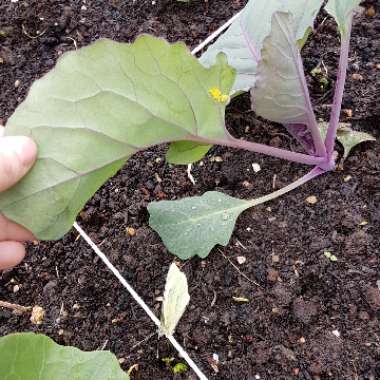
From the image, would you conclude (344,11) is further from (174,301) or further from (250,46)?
(174,301)

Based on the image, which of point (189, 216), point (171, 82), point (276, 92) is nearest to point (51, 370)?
point (189, 216)

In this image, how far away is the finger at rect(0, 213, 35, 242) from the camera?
45.4 inches

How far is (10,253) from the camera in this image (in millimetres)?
1218

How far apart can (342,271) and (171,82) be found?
0.57m

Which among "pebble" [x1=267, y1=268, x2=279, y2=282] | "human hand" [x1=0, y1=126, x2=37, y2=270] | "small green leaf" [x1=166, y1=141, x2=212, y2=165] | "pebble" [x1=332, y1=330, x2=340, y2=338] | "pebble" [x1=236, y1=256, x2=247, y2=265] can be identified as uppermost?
"human hand" [x1=0, y1=126, x2=37, y2=270]

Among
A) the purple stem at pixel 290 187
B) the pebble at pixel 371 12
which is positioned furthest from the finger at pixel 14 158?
the pebble at pixel 371 12

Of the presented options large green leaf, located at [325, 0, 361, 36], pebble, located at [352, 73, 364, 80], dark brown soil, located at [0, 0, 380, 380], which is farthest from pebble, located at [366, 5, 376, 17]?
large green leaf, located at [325, 0, 361, 36]

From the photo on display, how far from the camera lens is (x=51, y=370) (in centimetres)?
103

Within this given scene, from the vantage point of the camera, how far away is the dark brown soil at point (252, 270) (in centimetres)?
120

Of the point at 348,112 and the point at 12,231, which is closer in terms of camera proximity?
the point at 12,231

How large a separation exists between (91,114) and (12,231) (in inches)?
13.1

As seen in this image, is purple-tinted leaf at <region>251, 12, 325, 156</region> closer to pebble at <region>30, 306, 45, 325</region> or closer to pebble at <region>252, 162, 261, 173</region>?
pebble at <region>252, 162, 261, 173</region>

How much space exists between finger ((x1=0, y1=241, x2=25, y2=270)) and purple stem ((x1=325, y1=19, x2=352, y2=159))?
2.42 ft

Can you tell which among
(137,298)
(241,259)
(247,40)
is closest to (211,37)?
(247,40)
